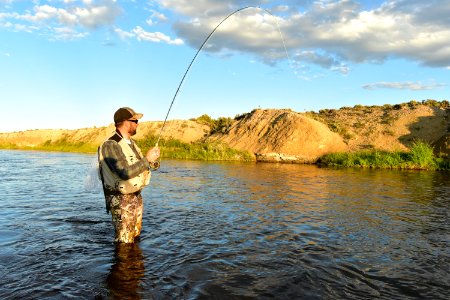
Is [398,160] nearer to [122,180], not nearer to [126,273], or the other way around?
[122,180]

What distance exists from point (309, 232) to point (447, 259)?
2.76 meters

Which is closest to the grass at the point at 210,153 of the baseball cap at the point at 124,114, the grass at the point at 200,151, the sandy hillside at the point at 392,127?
the grass at the point at 200,151

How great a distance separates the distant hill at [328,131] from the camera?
125ft

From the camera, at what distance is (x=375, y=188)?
17078 millimetres

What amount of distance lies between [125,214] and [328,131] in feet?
123

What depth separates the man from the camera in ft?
19.8

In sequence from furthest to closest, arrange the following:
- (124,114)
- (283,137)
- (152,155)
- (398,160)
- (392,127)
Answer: (392,127) < (283,137) < (398,160) < (124,114) < (152,155)

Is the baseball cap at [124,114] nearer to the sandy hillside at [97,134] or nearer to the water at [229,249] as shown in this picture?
the water at [229,249]

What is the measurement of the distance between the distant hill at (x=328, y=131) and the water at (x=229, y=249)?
25265mm

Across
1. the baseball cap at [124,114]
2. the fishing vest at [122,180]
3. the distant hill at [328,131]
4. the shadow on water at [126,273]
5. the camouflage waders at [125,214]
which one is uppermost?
the distant hill at [328,131]

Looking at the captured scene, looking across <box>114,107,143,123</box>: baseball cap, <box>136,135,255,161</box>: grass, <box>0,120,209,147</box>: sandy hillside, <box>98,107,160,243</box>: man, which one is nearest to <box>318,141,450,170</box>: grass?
<box>136,135,255,161</box>: grass

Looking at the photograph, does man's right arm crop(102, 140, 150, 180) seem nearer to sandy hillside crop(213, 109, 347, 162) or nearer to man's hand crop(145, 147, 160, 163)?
man's hand crop(145, 147, 160, 163)

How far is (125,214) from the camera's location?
6.46 metres

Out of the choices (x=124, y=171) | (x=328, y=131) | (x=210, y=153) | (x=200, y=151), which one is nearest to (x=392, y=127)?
(x=328, y=131)
